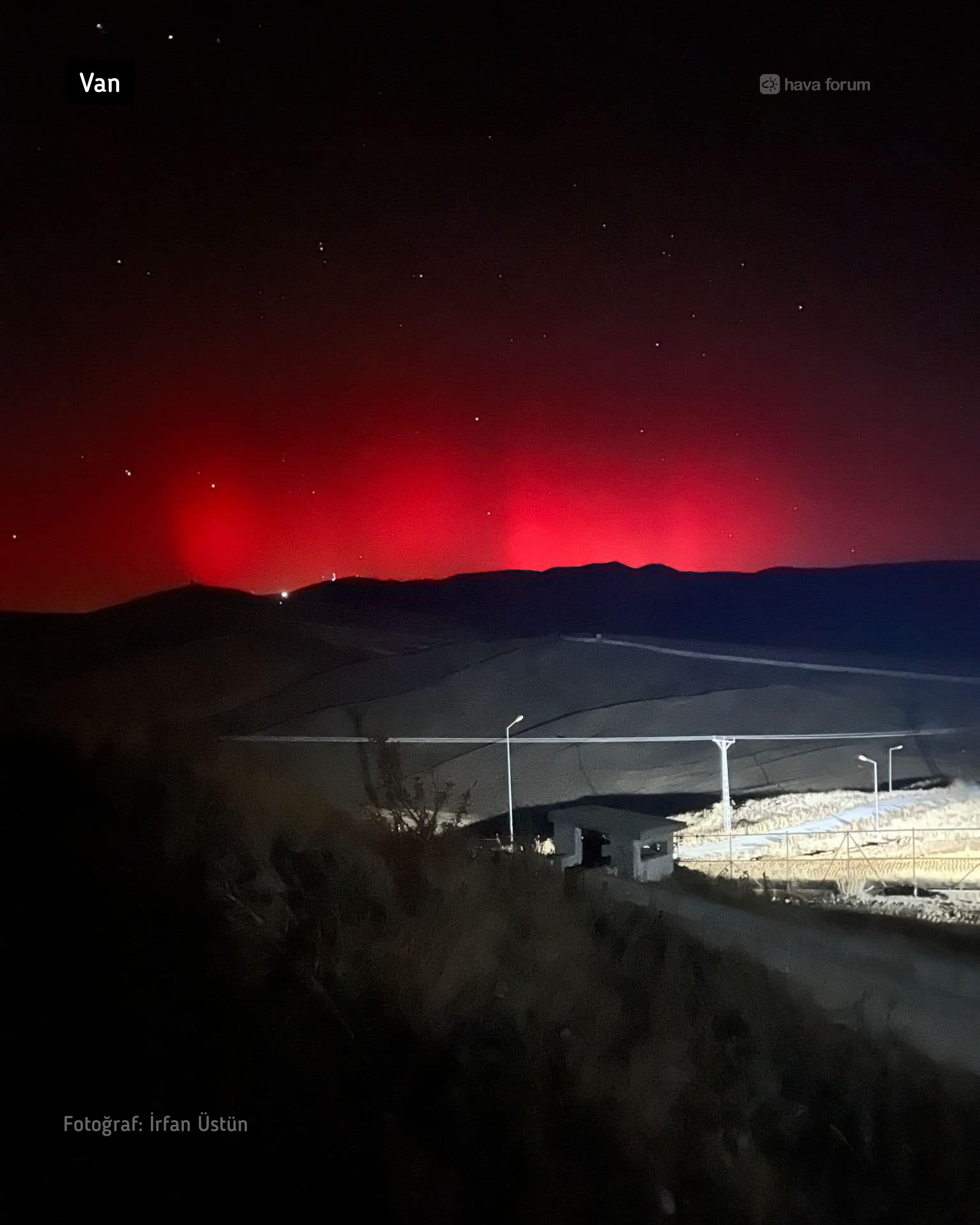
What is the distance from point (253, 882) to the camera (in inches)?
226

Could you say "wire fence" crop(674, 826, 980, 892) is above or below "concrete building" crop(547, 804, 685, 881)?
below

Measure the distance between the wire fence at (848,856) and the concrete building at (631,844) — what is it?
228 cm

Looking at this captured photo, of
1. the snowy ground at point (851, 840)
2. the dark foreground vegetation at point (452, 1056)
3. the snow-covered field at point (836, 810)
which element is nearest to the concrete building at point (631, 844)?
the snowy ground at point (851, 840)

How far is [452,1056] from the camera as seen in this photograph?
4.59 metres

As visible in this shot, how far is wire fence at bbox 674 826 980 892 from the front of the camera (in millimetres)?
19766

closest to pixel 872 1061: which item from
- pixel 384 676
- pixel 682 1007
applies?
pixel 682 1007

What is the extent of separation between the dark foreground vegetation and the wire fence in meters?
12.2

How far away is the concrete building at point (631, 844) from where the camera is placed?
15.4 metres

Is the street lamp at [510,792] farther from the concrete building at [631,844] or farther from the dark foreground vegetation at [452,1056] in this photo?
the dark foreground vegetation at [452,1056]

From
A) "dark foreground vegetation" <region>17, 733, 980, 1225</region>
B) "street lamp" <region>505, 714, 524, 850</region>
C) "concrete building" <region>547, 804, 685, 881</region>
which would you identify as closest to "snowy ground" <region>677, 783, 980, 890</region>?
"concrete building" <region>547, 804, 685, 881</region>

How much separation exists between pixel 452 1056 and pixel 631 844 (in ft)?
36.7

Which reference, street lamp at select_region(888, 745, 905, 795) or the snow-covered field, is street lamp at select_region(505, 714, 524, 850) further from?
street lamp at select_region(888, 745, 905, 795)

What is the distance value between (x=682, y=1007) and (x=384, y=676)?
56.5 m

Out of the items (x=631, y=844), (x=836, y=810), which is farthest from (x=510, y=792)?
(x=631, y=844)
